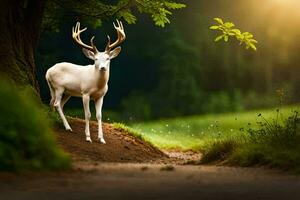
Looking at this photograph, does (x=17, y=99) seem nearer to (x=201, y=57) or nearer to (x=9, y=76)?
(x=9, y=76)

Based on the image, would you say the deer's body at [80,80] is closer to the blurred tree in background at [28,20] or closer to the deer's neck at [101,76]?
the deer's neck at [101,76]

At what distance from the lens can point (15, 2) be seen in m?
12.8

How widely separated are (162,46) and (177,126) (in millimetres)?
7169

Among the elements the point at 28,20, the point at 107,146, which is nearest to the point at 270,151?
the point at 107,146

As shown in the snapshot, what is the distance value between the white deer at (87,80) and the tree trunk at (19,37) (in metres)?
0.49

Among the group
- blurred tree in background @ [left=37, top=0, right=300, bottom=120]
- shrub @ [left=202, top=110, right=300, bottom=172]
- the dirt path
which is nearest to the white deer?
shrub @ [left=202, top=110, right=300, bottom=172]

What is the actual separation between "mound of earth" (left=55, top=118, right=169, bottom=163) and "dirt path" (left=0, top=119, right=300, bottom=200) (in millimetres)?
3011

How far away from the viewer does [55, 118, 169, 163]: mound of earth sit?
1155 centimetres

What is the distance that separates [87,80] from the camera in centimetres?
1280

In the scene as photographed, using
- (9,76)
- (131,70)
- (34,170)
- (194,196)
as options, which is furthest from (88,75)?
(131,70)

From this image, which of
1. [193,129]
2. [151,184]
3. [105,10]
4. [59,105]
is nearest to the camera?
Answer: [151,184]

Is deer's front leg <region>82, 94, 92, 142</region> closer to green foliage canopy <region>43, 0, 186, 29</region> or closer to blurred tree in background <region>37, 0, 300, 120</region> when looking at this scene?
green foliage canopy <region>43, 0, 186, 29</region>

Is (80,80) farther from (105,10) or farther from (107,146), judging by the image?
(105,10)

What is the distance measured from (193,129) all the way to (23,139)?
13.3m
